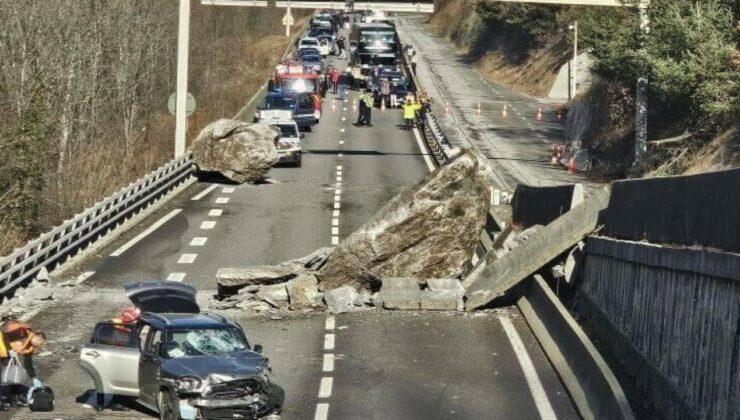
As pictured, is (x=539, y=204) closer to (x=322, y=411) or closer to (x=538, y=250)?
(x=538, y=250)

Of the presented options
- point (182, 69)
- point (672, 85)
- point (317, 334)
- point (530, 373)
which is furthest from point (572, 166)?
point (530, 373)

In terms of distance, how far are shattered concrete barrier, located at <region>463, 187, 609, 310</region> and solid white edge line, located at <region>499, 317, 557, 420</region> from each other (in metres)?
0.87

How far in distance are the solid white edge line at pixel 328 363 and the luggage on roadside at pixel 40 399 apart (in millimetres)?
5053

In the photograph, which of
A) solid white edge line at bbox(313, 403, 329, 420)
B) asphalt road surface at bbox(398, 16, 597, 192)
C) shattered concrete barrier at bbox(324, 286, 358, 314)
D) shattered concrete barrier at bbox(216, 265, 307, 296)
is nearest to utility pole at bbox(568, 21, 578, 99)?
asphalt road surface at bbox(398, 16, 597, 192)

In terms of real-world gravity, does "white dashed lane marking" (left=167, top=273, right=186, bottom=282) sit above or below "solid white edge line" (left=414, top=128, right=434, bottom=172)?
above

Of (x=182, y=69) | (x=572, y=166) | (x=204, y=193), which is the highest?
(x=182, y=69)

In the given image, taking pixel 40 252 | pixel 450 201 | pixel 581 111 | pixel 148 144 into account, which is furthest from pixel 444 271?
pixel 148 144

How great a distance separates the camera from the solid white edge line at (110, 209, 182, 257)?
3647cm

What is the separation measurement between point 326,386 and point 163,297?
3323mm

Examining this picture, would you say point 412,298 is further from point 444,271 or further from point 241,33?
point 241,33

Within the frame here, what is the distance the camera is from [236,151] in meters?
50.2

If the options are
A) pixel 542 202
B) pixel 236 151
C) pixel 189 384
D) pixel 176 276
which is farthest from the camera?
Answer: pixel 236 151

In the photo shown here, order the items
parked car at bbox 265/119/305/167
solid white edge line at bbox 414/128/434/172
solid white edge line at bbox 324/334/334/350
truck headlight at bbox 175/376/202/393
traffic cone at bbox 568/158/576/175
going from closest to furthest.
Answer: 1. truck headlight at bbox 175/376/202/393
2. solid white edge line at bbox 324/334/334/350
3. parked car at bbox 265/119/305/167
4. solid white edge line at bbox 414/128/434/172
5. traffic cone at bbox 568/158/576/175

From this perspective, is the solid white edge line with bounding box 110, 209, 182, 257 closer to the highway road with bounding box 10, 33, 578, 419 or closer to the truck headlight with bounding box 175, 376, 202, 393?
the highway road with bounding box 10, 33, 578, 419
